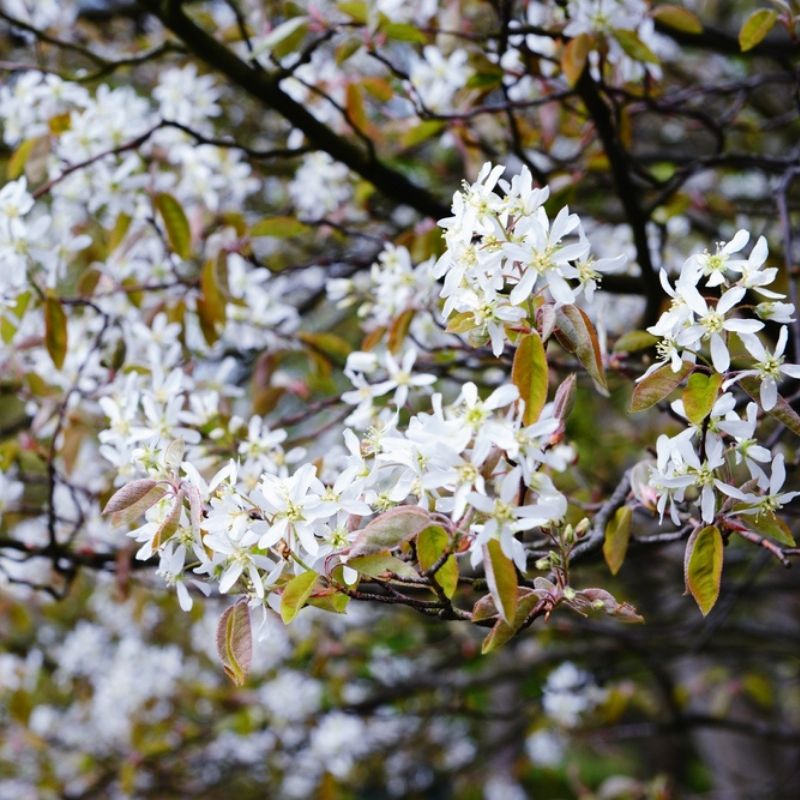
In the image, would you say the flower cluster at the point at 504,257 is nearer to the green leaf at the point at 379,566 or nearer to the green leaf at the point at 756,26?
the green leaf at the point at 379,566

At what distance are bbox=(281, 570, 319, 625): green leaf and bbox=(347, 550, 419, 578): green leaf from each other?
51 millimetres

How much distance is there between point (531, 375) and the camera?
1.10 m

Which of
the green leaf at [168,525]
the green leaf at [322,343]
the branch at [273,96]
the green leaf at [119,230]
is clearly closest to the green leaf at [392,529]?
the green leaf at [168,525]

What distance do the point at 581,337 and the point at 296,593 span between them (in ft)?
1.51

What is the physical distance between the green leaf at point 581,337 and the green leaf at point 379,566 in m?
0.33

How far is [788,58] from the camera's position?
2.49 meters

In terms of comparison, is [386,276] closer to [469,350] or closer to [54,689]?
[469,350]

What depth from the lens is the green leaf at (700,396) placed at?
1.12 meters

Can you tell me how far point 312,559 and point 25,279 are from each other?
1142 millimetres

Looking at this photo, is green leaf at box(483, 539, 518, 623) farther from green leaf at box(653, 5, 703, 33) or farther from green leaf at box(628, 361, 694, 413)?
green leaf at box(653, 5, 703, 33)

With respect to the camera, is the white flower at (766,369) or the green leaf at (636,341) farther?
the green leaf at (636,341)

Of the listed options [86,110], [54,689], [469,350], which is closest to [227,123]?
[86,110]

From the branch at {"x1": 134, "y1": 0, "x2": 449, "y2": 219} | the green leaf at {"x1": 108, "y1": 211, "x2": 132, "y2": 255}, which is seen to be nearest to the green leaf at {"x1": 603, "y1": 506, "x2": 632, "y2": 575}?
the branch at {"x1": 134, "y1": 0, "x2": 449, "y2": 219}

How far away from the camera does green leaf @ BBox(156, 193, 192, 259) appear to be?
7.03 ft
